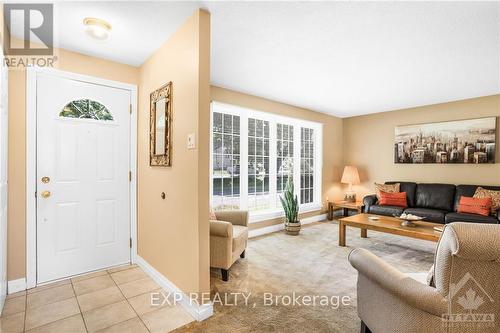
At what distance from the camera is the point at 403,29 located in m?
2.14

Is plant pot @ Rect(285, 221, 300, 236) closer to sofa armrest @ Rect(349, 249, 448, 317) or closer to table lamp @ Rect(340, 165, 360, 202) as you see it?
table lamp @ Rect(340, 165, 360, 202)

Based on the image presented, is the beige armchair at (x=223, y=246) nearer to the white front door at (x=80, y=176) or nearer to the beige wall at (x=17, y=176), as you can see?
the white front door at (x=80, y=176)

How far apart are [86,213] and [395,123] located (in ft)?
17.9

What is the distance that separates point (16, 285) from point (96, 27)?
94.6 inches

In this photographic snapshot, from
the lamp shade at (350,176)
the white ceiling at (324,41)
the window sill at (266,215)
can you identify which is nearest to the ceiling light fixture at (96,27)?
the white ceiling at (324,41)

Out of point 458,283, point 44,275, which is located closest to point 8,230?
point 44,275

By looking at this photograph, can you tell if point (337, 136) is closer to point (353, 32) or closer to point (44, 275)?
point (353, 32)

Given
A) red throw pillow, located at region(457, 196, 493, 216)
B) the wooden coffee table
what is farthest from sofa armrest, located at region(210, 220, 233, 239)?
red throw pillow, located at region(457, 196, 493, 216)

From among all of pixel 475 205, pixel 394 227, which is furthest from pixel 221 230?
pixel 475 205

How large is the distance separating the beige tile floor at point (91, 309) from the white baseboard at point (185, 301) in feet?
0.14

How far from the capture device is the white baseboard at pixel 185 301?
192 centimetres

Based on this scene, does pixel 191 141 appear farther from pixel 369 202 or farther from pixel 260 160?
pixel 369 202

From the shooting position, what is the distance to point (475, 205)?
3.69m

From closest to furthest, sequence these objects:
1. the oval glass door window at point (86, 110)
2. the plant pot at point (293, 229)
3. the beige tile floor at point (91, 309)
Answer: the beige tile floor at point (91, 309) < the oval glass door window at point (86, 110) < the plant pot at point (293, 229)
